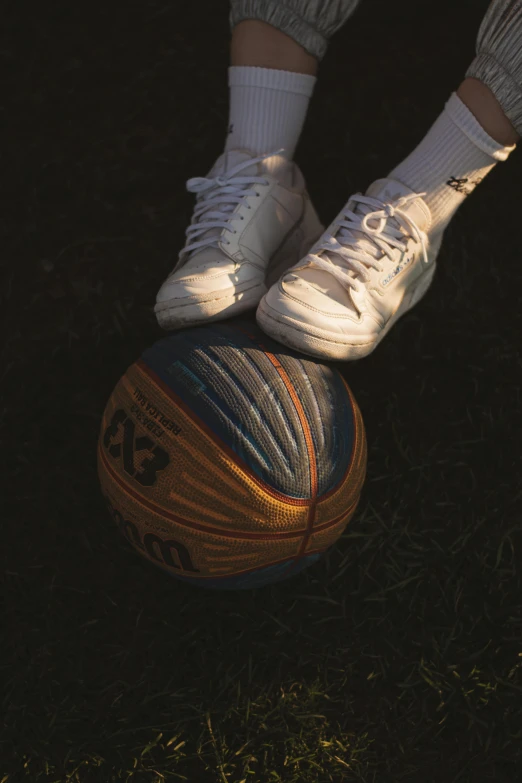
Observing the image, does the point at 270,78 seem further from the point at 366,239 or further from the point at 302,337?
the point at 302,337

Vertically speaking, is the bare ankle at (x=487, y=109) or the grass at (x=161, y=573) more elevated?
the bare ankle at (x=487, y=109)

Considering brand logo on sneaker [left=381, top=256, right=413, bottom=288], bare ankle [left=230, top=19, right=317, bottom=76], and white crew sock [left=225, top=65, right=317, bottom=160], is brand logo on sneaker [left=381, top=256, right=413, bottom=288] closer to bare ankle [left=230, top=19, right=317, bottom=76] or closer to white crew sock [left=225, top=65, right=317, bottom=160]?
white crew sock [left=225, top=65, right=317, bottom=160]

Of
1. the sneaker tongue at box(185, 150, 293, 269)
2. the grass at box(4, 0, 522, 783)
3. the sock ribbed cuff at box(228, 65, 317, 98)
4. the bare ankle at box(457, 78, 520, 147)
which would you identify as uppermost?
the bare ankle at box(457, 78, 520, 147)

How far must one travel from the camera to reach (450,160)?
2107 mm

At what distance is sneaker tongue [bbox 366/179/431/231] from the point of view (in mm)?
2127

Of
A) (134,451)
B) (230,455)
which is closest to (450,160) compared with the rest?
(230,455)

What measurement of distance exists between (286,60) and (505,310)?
1157 millimetres

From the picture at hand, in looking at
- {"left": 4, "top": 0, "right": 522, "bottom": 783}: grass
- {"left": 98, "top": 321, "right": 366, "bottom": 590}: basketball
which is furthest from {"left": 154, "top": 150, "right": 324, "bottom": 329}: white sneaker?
{"left": 4, "top": 0, "right": 522, "bottom": 783}: grass

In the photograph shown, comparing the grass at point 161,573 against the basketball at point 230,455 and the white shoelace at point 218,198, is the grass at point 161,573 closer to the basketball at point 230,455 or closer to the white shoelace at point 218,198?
the white shoelace at point 218,198

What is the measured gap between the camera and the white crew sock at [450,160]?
2.06m

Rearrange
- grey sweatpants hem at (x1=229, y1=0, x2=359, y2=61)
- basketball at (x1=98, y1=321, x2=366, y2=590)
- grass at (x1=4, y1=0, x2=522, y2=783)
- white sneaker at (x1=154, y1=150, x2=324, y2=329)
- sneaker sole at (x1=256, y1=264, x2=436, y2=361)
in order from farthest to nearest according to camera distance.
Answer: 1. grass at (x1=4, y1=0, x2=522, y2=783)
2. grey sweatpants hem at (x1=229, y1=0, x2=359, y2=61)
3. white sneaker at (x1=154, y1=150, x2=324, y2=329)
4. sneaker sole at (x1=256, y1=264, x2=436, y2=361)
5. basketball at (x1=98, y1=321, x2=366, y2=590)

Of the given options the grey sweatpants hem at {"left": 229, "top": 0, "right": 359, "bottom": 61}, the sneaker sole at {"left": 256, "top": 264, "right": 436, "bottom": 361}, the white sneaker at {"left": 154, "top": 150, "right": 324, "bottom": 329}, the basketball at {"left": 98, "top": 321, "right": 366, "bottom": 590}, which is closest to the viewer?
the basketball at {"left": 98, "top": 321, "right": 366, "bottom": 590}

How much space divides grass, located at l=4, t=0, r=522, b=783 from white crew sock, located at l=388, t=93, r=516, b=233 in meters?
0.47

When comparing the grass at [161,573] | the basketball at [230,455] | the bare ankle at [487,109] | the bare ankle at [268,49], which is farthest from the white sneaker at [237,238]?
the bare ankle at [487,109]
